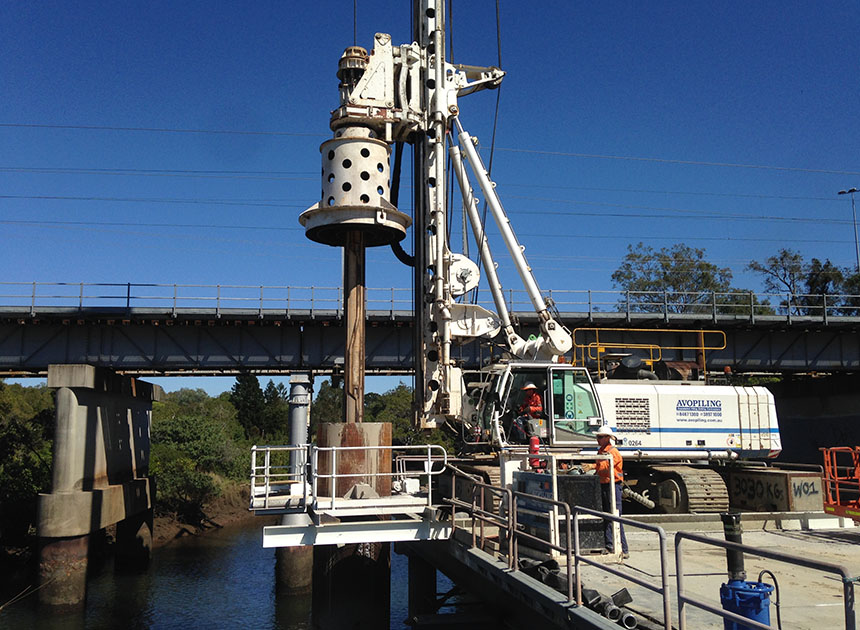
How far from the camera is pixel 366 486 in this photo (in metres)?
14.4

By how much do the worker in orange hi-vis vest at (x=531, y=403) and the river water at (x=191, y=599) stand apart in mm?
8873

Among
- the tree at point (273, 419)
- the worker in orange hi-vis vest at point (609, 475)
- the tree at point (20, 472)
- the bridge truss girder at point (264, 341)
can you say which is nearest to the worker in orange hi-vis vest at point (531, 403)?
the worker in orange hi-vis vest at point (609, 475)

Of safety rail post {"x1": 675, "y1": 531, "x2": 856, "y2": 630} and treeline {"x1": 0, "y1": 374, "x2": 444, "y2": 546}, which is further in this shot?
treeline {"x1": 0, "y1": 374, "x2": 444, "y2": 546}

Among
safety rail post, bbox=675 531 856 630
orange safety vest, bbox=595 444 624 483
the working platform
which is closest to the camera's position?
safety rail post, bbox=675 531 856 630

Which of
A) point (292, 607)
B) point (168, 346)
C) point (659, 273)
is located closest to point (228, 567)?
point (292, 607)

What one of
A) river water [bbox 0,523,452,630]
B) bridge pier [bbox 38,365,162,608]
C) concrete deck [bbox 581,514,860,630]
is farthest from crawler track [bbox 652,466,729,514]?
bridge pier [bbox 38,365,162,608]

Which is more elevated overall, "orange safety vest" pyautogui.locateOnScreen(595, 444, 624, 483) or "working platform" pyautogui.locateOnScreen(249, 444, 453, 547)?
"orange safety vest" pyautogui.locateOnScreen(595, 444, 624, 483)

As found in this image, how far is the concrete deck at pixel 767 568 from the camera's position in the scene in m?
8.49

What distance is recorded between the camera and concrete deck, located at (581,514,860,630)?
8.49 m

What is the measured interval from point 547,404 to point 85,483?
15.5 metres

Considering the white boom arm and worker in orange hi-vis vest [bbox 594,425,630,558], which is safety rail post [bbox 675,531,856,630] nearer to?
worker in orange hi-vis vest [bbox 594,425,630,558]

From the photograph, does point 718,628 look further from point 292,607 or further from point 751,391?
point 292,607

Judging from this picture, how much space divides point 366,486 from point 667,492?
8391mm

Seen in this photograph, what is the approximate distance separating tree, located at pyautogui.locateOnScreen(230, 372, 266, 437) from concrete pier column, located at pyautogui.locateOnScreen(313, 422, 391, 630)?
65141mm
